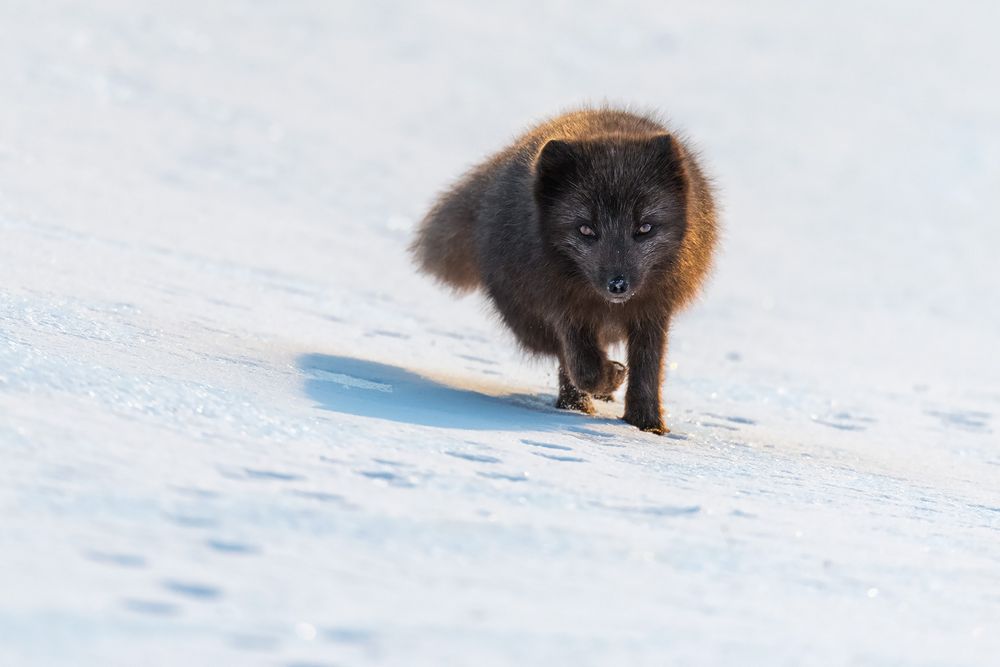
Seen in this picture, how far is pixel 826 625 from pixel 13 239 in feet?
17.3

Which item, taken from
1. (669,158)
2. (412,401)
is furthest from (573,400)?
(412,401)

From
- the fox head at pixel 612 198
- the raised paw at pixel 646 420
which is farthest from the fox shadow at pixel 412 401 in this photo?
the fox head at pixel 612 198

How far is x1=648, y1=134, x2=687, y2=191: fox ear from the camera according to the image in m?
5.95

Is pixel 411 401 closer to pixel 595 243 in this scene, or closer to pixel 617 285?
pixel 617 285

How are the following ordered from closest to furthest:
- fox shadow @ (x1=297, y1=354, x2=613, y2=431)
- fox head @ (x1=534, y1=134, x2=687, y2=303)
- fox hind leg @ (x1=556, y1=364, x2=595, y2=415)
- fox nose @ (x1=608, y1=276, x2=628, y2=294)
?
fox shadow @ (x1=297, y1=354, x2=613, y2=431)
fox nose @ (x1=608, y1=276, x2=628, y2=294)
fox head @ (x1=534, y1=134, x2=687, y2=303)
fox hind leg @ (x1=556, y1=364, x2=595, y2=415)

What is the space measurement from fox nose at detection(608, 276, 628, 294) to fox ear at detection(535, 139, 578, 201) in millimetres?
528

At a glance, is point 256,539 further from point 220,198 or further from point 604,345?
point 220,198

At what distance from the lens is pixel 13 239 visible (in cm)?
694

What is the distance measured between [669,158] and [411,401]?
5.57 feet

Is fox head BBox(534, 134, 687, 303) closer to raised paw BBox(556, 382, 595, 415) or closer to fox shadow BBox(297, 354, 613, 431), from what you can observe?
fox shadow BBox(297, 354, 613, 431)

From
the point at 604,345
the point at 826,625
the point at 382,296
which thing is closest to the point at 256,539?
the point at 826,625

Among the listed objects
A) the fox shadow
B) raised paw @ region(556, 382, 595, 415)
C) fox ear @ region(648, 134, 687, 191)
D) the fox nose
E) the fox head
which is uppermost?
fox ear @ region(648, 134, 687, 191)

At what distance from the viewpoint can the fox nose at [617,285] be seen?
570cm

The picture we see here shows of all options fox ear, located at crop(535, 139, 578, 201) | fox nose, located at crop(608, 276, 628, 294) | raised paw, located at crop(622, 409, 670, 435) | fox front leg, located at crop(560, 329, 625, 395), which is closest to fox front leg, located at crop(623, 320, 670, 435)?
raised paw, located at crop(622, 409, 670, 435)
